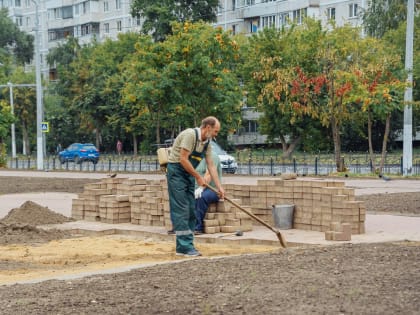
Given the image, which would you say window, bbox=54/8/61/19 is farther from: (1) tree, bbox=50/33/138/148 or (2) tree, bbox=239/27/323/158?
(2) tree, bbox=239/27/323/158

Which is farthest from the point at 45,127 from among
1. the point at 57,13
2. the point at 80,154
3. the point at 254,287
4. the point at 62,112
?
the point at 57,13

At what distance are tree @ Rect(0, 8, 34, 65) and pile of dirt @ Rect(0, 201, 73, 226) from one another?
7905 centimetres

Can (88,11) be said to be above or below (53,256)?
above

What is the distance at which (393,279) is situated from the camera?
27.6 ft

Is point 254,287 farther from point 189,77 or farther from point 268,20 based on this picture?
point 268,20

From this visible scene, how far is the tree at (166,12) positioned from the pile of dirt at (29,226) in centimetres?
4779

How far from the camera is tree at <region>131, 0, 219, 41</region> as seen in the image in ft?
215

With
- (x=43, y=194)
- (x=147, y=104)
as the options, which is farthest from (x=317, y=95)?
(x=43, y=194)

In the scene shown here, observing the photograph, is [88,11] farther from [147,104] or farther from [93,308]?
[93,308]

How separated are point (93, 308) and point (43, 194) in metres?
19.7

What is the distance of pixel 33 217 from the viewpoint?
17.9 meters

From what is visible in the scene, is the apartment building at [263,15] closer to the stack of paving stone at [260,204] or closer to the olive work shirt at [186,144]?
the stack of paving stone at [260,204]

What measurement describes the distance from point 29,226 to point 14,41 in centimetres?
8651

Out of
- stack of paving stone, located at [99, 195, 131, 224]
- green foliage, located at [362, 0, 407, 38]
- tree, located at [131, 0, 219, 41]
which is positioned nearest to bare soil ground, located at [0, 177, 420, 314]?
stack of paving stone, located at [99, 195, 131, 224]
